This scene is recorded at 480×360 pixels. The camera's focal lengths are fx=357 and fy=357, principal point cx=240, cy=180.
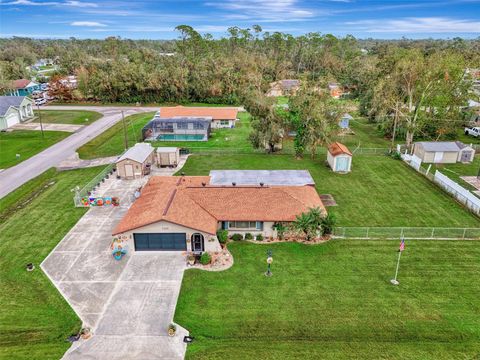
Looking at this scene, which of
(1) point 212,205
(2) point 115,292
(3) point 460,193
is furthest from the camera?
(3) point 460,193

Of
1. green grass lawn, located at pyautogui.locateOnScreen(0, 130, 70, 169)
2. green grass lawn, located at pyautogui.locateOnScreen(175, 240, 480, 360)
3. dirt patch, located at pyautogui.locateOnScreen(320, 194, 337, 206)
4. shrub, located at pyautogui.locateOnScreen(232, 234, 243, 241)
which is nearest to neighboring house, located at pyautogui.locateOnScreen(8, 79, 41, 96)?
green grass lawn, located at pyautogui.locateOnScreen(0, 130, 70, 169)

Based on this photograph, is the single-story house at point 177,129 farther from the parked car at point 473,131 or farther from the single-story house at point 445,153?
the parked car at point 473,131

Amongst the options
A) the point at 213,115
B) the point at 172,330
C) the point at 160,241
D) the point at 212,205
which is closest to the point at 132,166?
the point at 212,205

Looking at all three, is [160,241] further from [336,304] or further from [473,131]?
[473,131]

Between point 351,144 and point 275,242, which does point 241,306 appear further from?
point 351,144

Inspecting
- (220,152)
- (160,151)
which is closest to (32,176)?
(160,151)
